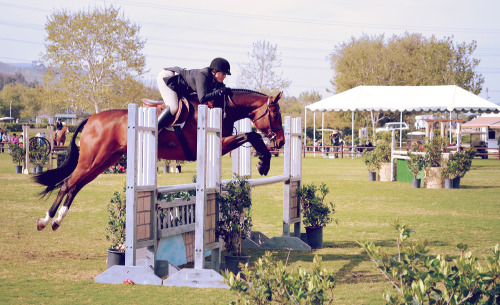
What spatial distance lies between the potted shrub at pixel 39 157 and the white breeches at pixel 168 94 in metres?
15.8

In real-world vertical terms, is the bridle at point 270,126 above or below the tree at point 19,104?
below

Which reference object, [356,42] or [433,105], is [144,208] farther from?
[356,42]

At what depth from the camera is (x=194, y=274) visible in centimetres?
528

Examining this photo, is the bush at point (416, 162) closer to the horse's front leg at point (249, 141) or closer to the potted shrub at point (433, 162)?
the potted shrub at point (433, 162)

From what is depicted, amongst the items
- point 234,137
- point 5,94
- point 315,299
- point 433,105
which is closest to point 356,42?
point 433,105

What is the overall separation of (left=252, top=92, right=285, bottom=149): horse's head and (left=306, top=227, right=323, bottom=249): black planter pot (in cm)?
175

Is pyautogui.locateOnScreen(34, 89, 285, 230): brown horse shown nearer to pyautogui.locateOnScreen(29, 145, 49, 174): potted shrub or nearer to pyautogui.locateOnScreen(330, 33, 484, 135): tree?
pyautogui.locateOnScreen(29, 145, 49, 174): potted shrub

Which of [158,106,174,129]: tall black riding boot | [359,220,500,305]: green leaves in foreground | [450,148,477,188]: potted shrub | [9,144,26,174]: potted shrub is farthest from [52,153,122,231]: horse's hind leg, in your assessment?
[9,144,26,174]: potted shrub

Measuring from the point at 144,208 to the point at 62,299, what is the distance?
105 cm

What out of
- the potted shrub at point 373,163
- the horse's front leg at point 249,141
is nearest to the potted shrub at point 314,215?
the horse's front leg at point 249,141

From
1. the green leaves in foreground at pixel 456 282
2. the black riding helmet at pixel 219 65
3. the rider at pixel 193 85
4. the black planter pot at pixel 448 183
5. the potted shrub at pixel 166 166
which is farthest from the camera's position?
the potted shrub at pixel 166 166

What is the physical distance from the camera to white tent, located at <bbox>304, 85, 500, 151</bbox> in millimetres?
19438

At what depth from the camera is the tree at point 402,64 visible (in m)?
49.0

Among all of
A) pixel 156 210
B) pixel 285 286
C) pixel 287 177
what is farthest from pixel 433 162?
pixel 285 286
